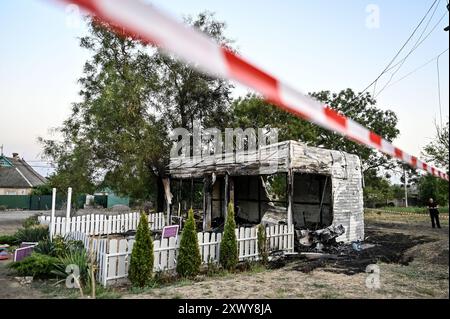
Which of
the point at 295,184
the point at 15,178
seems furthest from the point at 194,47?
the point at 15,178

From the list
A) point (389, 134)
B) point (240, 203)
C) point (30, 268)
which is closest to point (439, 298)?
point (30, 268)

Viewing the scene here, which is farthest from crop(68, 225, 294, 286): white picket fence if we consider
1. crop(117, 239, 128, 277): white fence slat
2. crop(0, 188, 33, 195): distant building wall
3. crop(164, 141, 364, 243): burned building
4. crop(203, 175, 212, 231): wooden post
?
crop(0, 188, 33, 195): distant building wall

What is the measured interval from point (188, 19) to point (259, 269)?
15.6 m

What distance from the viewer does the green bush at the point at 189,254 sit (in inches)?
282

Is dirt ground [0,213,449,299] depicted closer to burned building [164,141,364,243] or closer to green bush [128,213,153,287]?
green bush [128,213,153,287]

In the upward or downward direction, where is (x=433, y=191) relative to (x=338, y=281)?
upward

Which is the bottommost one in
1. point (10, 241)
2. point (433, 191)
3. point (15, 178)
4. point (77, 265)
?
point (10, 241)

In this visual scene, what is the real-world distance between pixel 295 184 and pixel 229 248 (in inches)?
299

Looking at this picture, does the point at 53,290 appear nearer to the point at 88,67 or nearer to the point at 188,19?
the point at 88,67

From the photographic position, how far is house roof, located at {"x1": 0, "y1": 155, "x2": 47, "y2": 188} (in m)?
38.7

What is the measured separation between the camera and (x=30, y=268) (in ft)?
22.9

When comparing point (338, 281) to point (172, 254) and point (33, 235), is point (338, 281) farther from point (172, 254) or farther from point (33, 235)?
point (33, 235)

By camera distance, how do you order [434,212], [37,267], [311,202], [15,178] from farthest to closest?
[15,178] → [434,212] → [311,202] → [37,267]

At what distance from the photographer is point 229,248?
802 centimetres
